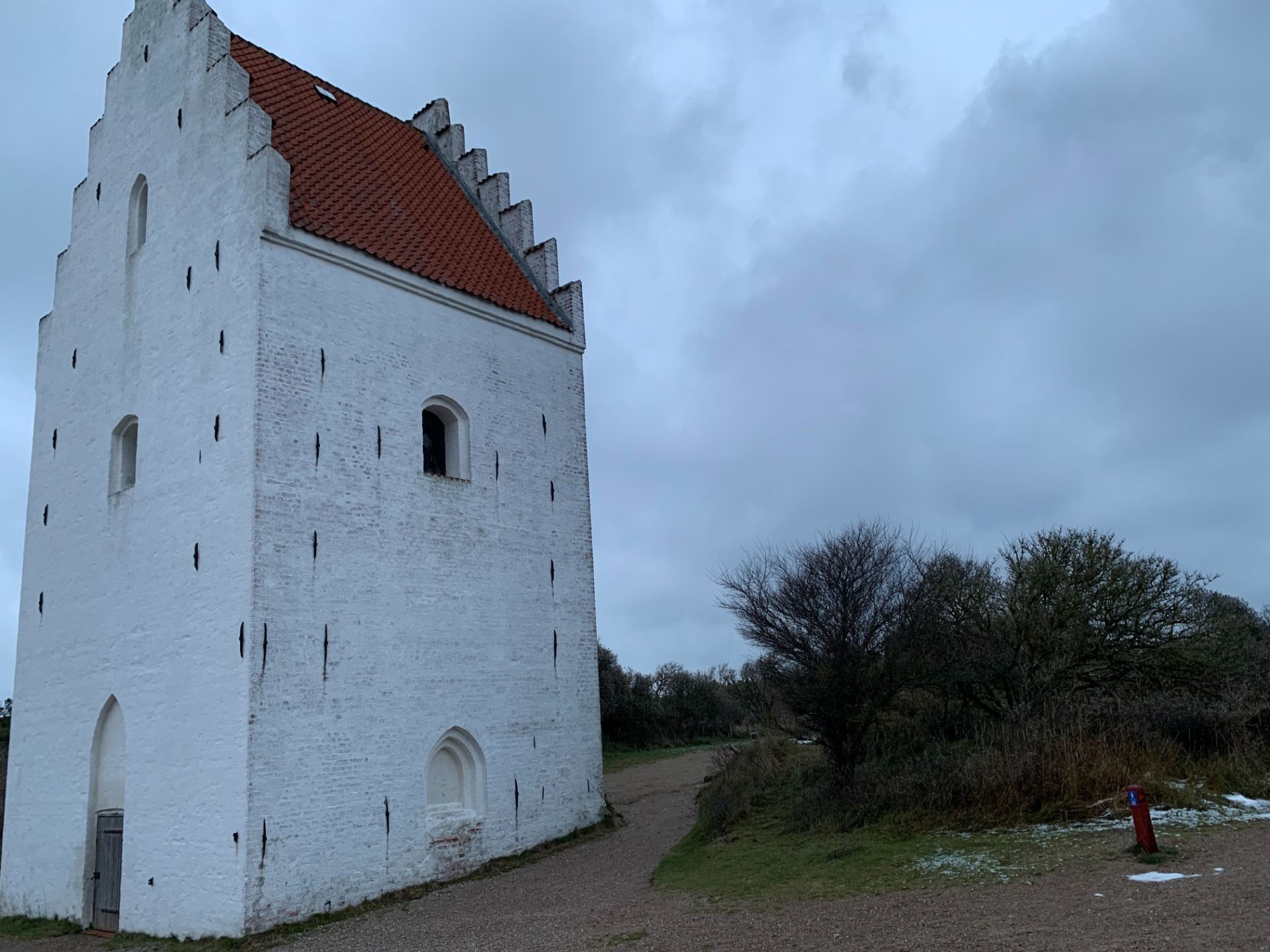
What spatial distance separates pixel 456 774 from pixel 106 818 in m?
4.49

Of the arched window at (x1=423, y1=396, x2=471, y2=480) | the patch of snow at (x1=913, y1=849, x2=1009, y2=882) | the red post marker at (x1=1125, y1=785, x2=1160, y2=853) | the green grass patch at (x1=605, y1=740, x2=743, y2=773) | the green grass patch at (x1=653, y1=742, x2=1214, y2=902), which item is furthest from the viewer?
the green grass patch at (x1=605, y1=740, x2=743, y2=773)

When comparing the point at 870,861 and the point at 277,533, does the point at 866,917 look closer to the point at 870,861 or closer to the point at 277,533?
the point at 870,861

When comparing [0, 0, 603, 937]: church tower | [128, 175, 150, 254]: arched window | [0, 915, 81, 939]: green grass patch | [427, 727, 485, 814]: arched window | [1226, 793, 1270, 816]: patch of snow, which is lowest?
[0, 915, 81, 939]: green grass patch

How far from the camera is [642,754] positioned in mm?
29250

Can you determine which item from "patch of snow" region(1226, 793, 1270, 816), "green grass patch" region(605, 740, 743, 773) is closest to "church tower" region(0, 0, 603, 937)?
"patch of snow" region(1226, 793, 1270, 816)

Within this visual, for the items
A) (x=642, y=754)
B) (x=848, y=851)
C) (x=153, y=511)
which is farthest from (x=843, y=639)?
(x=642, y=754)

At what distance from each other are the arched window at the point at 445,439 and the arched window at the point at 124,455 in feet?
13.2

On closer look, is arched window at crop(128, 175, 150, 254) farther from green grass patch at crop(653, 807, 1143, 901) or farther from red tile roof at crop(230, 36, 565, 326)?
green grass patch at crop(653, 807, 1143, 901)

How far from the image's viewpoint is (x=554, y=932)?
8672mm

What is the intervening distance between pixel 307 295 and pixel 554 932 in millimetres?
8223

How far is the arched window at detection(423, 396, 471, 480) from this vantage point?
46.0 ft

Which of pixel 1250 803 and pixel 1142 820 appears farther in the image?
pixel 1250 803

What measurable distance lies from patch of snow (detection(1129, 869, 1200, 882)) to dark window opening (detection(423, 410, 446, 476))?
976cm

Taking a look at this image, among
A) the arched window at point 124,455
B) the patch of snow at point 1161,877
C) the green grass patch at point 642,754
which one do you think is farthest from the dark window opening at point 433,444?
the green grass patch at point 642,754
